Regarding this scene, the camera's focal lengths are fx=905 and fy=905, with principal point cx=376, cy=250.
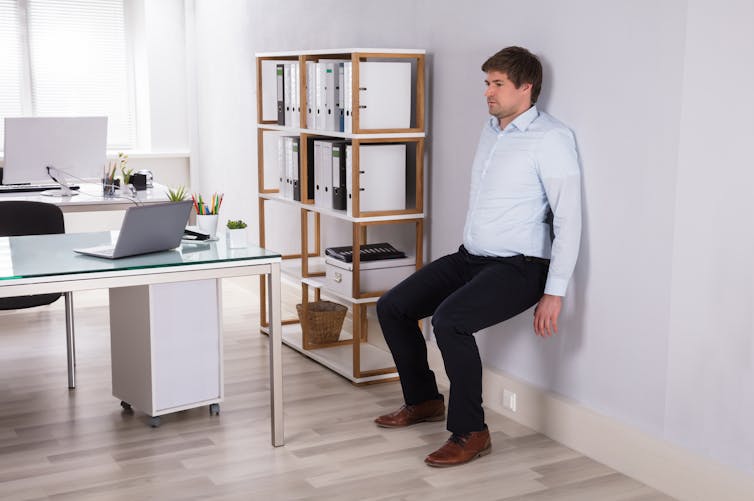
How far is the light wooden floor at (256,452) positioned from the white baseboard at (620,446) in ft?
0.15

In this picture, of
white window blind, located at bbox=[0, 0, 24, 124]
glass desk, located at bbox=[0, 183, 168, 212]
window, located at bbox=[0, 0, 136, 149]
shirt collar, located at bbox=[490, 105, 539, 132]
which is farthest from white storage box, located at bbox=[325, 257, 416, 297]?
white window blind, located at bbox=[0, 0, 24, 124]

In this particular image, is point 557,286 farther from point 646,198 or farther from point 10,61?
point 10,61

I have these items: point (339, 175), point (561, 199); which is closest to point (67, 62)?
point (339, 175)

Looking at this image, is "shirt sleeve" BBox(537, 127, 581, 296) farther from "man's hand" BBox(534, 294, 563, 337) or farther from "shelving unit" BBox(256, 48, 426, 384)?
"shelving unit" BBox(256, 48, 426, 384)

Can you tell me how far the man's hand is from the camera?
3.33 meters

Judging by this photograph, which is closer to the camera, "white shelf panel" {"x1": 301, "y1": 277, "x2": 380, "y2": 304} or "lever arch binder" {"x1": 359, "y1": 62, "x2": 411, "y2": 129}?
"lever arch binder" {"x1": 359, "y1": 62, "x2": 411, "y2": 129}

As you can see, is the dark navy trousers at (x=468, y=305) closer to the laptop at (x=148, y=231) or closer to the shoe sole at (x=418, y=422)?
the shoe sole at (x=418, y=422)

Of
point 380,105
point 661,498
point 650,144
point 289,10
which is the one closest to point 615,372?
point 661,498

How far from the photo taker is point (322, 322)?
189 inches

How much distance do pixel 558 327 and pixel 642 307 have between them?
472 millimetres

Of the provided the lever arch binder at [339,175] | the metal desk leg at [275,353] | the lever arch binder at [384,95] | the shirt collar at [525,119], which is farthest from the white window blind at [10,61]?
the shirt collar at [525,119]

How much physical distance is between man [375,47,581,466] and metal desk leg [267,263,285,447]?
59cm

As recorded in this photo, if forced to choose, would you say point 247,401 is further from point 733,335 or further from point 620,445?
point 733,335

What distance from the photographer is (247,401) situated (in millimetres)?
4086
